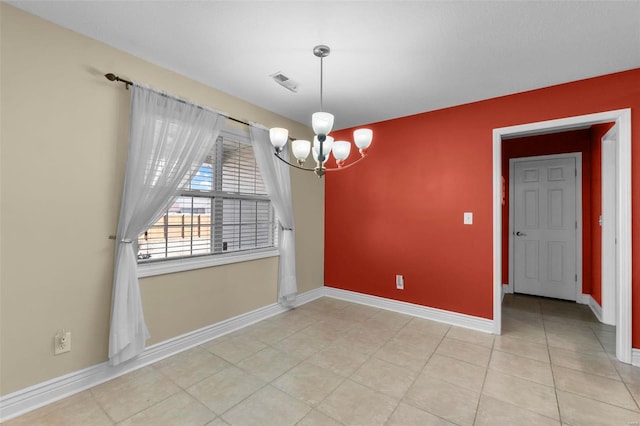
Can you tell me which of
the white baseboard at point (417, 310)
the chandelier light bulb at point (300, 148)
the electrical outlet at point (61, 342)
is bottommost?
the white baseboard at point (417, 310)

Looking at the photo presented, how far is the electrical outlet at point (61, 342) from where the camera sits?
75.1 inches

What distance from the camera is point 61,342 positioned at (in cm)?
193

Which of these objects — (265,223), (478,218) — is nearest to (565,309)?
(478,218)

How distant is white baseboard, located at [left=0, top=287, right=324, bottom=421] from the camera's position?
1.75 meters

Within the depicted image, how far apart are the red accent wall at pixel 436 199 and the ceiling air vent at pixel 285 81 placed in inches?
58.8

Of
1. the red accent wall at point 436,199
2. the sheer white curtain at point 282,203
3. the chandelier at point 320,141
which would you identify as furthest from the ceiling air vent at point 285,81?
the red accent wall at point 436,199

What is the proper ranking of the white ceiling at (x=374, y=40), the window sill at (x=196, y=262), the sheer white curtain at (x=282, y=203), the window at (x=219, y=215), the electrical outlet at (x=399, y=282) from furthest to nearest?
the electrical outlet at (x=399, y=282) < the sheer white curtain at (x=282, y=203) < the window at (x=219, y=215) < the window sill at (x=196, y=262) < the white ceiling at (x=374, y=40)

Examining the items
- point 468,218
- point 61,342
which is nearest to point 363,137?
point 468,218

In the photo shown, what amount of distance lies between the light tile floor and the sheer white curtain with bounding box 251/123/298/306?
54cm

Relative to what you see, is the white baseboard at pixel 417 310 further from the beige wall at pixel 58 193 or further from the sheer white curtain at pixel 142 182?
the sheer white curtain at pixel 142 182

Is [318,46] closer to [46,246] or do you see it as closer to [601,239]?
[46,246]

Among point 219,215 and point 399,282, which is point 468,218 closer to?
point 399,282

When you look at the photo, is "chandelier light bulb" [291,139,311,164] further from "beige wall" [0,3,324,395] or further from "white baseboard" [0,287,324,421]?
"white baseboard" [0,287,324,421]

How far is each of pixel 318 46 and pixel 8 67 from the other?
6.48ft
